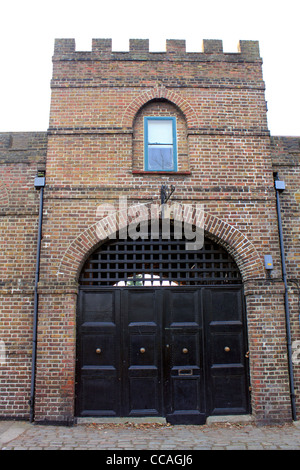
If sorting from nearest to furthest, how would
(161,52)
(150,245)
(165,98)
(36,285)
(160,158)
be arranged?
1. (36,285)
2. (150,245)
3. (160,158)
4. (165,98)
5. (161,52)

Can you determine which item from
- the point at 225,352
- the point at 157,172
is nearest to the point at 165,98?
the point at 157,172

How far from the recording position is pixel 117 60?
27.6ft

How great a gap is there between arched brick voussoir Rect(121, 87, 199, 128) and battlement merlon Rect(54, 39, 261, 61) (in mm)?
917

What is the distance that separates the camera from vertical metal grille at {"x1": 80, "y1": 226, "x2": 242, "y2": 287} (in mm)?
7598

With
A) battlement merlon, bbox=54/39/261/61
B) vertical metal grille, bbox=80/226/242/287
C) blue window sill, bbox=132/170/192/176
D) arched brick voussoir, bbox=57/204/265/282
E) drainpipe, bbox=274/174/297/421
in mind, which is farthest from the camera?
battlement merlon, bbox=54/39/261/61

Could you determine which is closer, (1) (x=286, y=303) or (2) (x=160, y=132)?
(1) (x=286, y=303)

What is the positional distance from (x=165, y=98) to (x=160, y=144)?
1030mm

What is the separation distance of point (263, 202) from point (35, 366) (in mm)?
5593

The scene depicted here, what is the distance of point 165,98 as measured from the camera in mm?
8219

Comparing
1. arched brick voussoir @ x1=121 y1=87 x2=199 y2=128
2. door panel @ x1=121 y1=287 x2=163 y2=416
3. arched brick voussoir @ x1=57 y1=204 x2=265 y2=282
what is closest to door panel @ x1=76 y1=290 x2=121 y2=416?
door panel @ x1=121 y1=287 x2=163 y2=416

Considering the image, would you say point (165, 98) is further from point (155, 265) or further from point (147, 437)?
point (147, 437)

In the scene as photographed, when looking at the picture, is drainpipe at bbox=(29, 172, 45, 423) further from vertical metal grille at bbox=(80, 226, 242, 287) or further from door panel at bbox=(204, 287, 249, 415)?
door panel at bbox=(204, 287, 249, 415)

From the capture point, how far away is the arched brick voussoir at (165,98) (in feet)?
26.7

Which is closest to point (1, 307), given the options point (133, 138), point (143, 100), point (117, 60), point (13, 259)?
point (13, 259)
